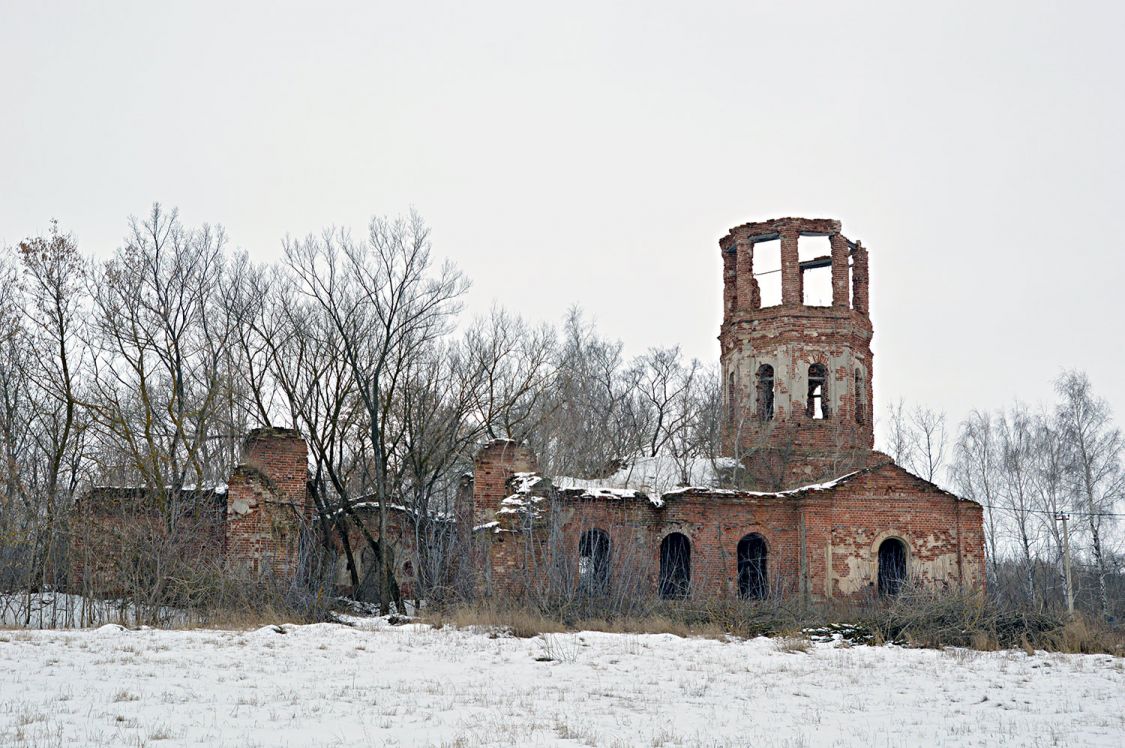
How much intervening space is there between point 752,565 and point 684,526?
2.29 metres

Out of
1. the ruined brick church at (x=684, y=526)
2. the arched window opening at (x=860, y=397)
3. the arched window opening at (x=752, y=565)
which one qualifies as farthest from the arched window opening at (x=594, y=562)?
the arched window opening at (x=860, y=397)

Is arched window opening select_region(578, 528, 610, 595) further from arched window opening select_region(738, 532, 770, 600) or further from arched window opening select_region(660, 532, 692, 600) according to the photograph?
arched window opening select_region(738, 532, 770, 600)

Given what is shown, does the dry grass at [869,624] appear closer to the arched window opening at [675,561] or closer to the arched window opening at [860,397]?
the arched window opening at [675,561]

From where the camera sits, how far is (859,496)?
2186cm

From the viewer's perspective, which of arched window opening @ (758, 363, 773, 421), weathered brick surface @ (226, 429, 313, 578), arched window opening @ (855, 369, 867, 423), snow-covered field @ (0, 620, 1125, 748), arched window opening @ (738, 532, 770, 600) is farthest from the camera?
arched window opening @ (855, 369, 867, 423)

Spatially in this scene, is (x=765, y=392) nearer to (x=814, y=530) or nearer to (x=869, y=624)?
(x=814, y=530)

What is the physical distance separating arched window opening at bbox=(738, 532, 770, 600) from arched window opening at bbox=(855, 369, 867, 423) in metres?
6.60

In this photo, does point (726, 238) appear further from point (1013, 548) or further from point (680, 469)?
point (1013, 548)

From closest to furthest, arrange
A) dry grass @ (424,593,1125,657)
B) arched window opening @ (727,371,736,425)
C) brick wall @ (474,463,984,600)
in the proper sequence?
dry grass @ (424,593,1125,657) → brick wall @ (474,463,984,600) → arched window opening @ (727,371,736,425)

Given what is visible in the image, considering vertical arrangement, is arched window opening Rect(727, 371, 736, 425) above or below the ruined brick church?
above

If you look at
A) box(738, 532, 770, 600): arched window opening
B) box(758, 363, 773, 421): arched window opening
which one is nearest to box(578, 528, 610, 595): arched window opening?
box(738, 532, 770, 600): arched window opening

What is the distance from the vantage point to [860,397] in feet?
92.6

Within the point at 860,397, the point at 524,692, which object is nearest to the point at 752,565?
the point at 860,397

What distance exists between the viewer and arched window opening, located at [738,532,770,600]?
2278 cm
